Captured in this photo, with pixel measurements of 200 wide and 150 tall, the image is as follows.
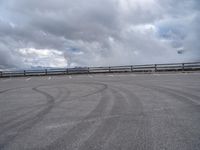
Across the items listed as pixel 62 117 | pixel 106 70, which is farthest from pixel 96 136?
pixel 106 70

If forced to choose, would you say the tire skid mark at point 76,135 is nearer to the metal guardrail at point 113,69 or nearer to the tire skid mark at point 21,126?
the tire skid mark at point 21,126

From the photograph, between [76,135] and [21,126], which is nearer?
[76,135]

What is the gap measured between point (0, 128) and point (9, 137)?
2.49 feet

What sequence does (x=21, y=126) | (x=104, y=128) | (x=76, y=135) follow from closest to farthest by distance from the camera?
(x=76, y=135), (x=104, y=128), (x=21, y=126)

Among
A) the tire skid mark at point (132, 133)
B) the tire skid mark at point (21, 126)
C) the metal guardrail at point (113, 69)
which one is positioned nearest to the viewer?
the tire skid mark at point (132, 133)

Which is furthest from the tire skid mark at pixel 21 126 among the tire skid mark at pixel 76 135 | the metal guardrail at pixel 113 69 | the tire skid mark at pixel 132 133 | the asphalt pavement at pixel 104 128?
the metal guardrail at pixel 113 69

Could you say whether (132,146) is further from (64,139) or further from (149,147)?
(64,139)

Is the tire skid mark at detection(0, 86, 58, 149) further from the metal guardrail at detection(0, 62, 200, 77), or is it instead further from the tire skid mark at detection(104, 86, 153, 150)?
the metal guardrail at detection(0, 62, 200, 77)

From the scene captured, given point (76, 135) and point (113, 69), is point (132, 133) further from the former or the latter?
point (113, 69)

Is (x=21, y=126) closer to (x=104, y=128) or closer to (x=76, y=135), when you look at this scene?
(x=76, y=135)

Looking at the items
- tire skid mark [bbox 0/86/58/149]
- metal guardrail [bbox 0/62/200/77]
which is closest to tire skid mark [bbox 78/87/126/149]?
tire skid mark [bbox 0/86/58/149]

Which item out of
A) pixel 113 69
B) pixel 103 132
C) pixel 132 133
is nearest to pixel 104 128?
pixel 103 132

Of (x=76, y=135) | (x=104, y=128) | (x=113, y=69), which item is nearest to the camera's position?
(x=76, y=135)

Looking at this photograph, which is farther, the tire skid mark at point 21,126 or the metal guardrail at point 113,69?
the metal guardrail at point 113,69
